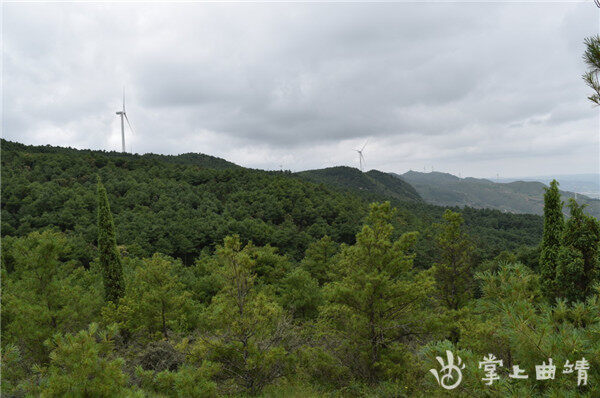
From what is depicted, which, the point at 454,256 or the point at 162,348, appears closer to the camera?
the point at 162,348

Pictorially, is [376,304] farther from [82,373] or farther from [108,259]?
[108,259]

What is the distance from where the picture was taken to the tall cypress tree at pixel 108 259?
1767cm

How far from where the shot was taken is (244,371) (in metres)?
8.96

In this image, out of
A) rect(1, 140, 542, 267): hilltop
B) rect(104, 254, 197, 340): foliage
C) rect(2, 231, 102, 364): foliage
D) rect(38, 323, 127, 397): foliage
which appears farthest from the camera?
rect(1, 140, 542, 267): hilltop

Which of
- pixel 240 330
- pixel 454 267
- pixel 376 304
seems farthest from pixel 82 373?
pixel 454 267

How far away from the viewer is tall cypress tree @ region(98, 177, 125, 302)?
1767 centimetres

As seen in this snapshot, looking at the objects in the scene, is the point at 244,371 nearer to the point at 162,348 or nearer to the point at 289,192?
the point at 162,348

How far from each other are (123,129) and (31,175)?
17108mm

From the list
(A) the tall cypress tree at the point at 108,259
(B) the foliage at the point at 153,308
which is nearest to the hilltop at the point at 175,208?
(A) the tall cypress tree at the point at 108,259

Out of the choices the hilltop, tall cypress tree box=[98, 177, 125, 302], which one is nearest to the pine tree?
the hilltop

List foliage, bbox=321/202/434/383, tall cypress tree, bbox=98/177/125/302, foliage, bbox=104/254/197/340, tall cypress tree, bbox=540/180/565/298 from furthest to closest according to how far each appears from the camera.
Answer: tall cypress tree, bbox=98/177/125/302 < foliage, bbox=104/254/197/340 < tall cypress tree, bbox=540/180/565/298 < foliage, bbox=321/202/434/383

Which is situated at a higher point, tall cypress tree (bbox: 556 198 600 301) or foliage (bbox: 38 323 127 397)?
tall cypress tree (bbox: 556 198 600 301)

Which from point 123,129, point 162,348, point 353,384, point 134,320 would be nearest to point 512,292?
point 353,384

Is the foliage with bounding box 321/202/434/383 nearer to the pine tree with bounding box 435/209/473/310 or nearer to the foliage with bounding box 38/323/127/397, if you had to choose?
the foliage with bounding box 38/323/127/397
